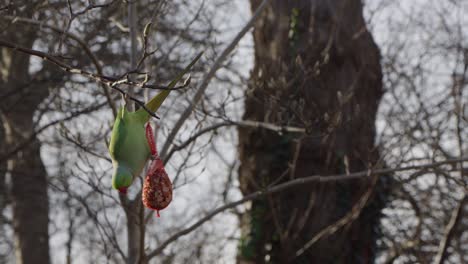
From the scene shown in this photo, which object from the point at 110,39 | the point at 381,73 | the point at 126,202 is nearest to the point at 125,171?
the point at 126,202

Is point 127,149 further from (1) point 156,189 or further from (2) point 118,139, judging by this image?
(1) point 156,189

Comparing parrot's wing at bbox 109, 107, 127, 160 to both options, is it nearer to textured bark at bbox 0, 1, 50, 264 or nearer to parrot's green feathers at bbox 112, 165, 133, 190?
parrot's green feathers at bbox 112, 165, 133, 190

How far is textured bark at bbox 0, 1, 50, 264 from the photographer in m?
8.87

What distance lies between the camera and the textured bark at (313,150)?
7809mm

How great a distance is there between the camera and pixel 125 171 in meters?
2.99

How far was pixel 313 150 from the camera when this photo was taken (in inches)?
312

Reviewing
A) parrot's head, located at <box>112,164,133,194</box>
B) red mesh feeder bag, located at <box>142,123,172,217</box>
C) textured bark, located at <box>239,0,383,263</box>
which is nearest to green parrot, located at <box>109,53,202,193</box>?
parrot's head, located at <box>112,164,133,194</box>

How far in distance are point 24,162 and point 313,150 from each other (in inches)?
149

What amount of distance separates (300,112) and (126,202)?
137 centimetres

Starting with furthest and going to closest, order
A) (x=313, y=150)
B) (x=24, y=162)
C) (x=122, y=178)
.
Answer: (x=24, y=162), (x=313, y=150), (x=122, y=178)

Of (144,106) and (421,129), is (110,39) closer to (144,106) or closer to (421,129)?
(421,129)

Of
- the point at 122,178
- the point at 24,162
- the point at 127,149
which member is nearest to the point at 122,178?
the point at 122,178

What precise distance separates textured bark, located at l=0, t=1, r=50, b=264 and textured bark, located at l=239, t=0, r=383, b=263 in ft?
7.80

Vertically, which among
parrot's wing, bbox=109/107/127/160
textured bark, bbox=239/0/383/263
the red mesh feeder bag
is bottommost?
the red mesh feeder bag
